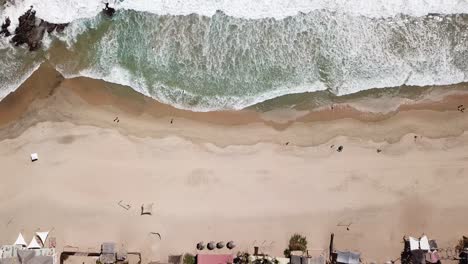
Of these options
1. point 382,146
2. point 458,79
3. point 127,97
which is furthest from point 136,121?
point 458,79

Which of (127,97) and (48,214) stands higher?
(127,97)

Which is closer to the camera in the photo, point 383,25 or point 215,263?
point 215,263

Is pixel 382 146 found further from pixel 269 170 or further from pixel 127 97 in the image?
pixel 127 97

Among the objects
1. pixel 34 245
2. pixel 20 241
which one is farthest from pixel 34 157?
pixel 34 245

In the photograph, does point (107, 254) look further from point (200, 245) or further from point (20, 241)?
point (200, 245)

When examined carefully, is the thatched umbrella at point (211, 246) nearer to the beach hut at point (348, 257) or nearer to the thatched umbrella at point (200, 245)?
the thatched umbrella at point (200, 245)

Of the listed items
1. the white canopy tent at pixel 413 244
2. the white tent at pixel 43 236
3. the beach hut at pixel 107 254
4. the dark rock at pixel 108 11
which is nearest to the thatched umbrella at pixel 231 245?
the beach hut at pixel 107 254
